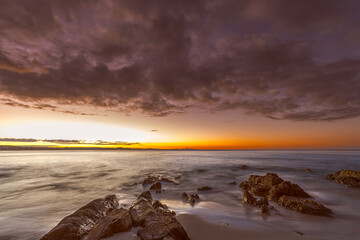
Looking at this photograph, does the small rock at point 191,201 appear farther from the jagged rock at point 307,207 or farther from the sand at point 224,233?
the jagged rock at point 307,207

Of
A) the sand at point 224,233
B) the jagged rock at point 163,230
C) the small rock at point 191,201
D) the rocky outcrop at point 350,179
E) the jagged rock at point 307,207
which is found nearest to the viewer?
the jagged rock at point 163,230

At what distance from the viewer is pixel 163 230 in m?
4.91

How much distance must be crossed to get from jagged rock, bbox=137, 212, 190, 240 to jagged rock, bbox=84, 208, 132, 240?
0.54m

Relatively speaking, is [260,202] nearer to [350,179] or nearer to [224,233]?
[224,233]

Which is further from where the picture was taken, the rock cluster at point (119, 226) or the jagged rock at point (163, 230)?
the rock cluster at point (119, 226)

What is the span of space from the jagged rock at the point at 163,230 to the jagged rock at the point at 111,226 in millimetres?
537

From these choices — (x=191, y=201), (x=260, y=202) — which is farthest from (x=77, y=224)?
(x=260, y=202)

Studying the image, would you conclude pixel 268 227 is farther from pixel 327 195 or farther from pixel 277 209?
pixel 327 195

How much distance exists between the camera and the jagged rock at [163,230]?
477cm

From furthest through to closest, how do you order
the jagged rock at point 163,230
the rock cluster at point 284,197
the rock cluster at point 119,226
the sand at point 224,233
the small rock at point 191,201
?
1. the small rock at point 191,201
2. the rock cluster at point 284,197
3. the sand at point 224,233
4. the rock cluster at point 119,226
5. the jagged rock at point 163,230

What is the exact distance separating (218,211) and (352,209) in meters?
6.96

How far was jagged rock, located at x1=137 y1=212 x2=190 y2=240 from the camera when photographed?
4.77 metres

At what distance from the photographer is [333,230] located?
6.11 meters

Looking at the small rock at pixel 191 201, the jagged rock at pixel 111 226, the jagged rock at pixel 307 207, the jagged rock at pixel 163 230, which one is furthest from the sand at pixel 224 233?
the small rock at pixel 191 201
